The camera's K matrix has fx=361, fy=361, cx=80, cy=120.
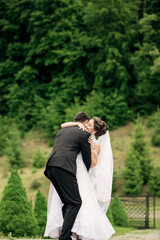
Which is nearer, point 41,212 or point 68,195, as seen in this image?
point 68,195

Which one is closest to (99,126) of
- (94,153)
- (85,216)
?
(94,153)

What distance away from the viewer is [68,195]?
4.71m

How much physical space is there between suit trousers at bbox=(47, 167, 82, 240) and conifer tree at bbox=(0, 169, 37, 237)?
9.42ft

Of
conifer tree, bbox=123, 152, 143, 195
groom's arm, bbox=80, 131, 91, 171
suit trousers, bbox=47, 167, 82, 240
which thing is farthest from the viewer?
conifer tree, bbox=123, 152, 143, 195

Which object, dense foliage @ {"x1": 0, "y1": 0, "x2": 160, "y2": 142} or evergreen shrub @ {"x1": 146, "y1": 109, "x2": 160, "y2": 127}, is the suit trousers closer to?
evergreen shrub @ {"x1": 146, "y1": 109, "x2": 160, "y2": 127}

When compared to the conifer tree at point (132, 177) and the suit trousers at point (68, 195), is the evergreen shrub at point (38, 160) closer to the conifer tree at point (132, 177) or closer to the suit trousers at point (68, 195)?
the conifer tree at point (132, 177)

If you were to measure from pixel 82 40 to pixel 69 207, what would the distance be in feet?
83.4

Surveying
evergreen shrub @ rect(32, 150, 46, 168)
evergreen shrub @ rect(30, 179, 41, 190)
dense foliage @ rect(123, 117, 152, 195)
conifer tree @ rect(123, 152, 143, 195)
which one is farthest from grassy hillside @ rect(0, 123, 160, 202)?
conifer tree @ rect(123, 152, 143, 195)

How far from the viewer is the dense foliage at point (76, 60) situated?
27.0 m

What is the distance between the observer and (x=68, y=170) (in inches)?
184

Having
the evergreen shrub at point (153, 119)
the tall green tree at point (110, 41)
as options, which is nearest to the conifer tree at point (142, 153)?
the evergreen shrub at point (153, 119)

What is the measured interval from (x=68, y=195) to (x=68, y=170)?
334 millimetres

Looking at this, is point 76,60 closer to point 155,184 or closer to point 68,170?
point 155,184

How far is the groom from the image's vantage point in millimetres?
4676
